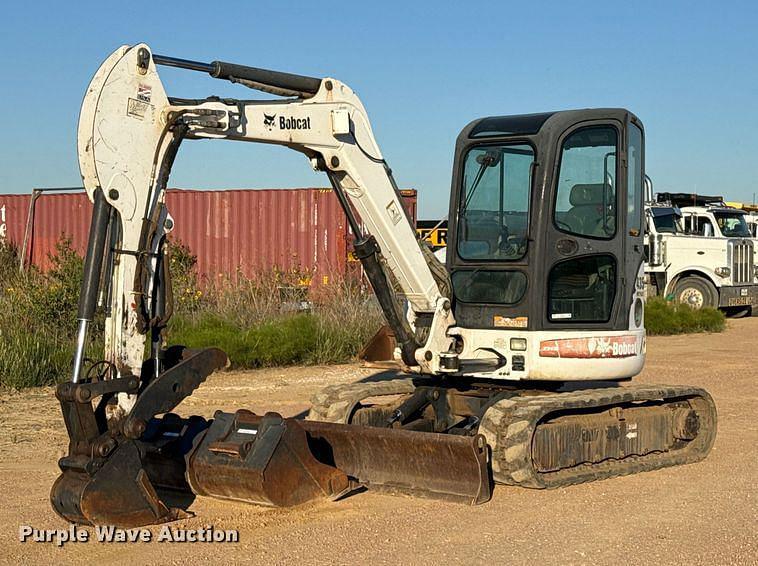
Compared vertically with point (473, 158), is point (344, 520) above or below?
below

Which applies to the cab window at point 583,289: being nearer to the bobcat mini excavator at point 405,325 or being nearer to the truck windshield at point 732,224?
the bobcat mini excavator at point 405,325

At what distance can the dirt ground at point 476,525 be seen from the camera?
6473 millimetres

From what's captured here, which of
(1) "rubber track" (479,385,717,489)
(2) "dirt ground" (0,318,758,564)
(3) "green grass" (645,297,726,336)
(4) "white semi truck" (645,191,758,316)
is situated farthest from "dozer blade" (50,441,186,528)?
(4) "white semi truck" (645,191,758,316)

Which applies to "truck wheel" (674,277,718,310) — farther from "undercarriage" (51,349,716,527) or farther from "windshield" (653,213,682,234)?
"undercarriage" (51,349,716,527)

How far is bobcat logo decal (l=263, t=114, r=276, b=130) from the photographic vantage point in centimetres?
754

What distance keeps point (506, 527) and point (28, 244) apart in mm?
22193

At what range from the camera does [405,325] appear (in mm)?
8477

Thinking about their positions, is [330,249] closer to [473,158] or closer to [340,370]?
[340,370]

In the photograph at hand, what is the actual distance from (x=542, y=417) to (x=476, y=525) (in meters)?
1.38

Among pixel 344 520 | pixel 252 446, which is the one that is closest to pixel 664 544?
pixel 344 520

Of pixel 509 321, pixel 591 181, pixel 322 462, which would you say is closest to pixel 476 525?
pixel 322 462

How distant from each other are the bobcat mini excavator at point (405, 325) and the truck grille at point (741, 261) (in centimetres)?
1702

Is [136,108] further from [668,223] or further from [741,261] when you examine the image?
[741,261]

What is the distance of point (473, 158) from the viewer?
9305 mm
